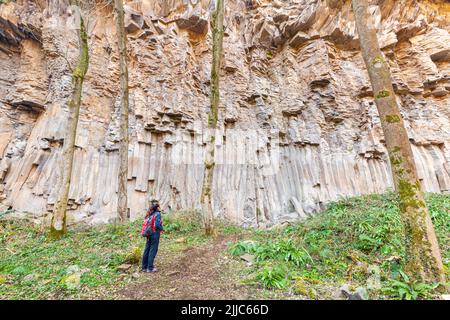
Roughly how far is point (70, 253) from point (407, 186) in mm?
8253

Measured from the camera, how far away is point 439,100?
15211mm

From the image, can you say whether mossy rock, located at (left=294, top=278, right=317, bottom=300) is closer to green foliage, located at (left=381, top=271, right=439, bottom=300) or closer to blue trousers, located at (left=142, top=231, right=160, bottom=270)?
green foliage, located at (left=381, top=271, right=439, bottom=300)

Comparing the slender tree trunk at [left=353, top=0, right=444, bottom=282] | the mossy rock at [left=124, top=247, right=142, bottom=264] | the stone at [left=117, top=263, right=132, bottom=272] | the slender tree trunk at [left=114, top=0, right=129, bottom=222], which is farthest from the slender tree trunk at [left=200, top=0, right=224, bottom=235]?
the slender tree trunk at [left=353, top=0, right=444, bottom=282]

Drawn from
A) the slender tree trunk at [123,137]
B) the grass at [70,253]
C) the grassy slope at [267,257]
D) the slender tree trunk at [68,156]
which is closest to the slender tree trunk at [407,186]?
the grassy slope at [267,257]

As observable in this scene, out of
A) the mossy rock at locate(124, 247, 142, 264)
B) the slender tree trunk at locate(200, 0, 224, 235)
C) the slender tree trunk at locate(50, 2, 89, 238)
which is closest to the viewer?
the mossy rock at locate(124, 247, 142, 264)

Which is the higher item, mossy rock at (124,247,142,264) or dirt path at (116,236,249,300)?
mossy rock at (124,247,142,264)

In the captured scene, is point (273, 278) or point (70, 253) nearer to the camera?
point (273, 278)

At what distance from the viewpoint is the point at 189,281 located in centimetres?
445

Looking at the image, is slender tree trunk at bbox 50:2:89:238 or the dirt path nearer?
the dirt path

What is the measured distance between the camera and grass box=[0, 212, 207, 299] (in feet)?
13.5

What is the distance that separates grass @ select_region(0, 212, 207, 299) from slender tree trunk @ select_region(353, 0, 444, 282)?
5474 mm

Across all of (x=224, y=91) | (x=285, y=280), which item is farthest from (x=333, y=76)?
(x=285, y=280)

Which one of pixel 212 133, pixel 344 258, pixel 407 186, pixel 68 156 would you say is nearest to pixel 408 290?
pixel 407 186

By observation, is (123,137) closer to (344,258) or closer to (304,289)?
(304,289)
